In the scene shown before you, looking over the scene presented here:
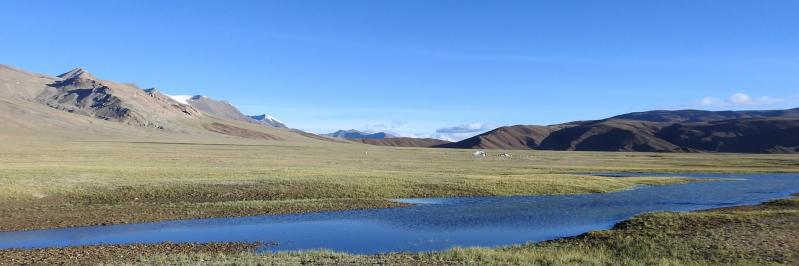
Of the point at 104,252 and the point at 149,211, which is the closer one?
the point at 104,252

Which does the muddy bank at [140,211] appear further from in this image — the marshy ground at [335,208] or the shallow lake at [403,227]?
the shallow lake at [403,227]

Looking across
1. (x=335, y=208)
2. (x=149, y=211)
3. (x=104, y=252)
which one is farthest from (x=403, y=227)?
(x=149, y=211)

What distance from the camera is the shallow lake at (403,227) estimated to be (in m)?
32.0

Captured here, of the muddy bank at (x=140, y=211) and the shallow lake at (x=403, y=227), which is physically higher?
the muddy bank at (x=140, y=211)

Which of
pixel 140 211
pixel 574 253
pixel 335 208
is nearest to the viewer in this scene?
pixel 574 253

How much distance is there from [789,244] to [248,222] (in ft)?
97.4

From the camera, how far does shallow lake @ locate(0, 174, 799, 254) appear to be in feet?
105

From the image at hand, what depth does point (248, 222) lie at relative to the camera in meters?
39.6

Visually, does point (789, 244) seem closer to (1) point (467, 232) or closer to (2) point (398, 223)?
(1) point (467, 232)

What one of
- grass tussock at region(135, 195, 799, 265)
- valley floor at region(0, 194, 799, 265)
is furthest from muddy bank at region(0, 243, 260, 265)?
grass tussock at region(135, 195, 799, 265)

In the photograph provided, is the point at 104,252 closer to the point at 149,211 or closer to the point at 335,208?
the point at 149,211

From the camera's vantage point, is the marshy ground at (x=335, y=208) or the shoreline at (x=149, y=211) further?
the shoreline at (x=149, y=211)

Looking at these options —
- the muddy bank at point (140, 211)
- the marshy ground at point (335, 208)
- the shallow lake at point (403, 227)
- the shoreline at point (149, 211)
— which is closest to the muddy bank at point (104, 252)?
the marshy ground at point (335, 208)

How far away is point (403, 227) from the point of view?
37.7 meters
